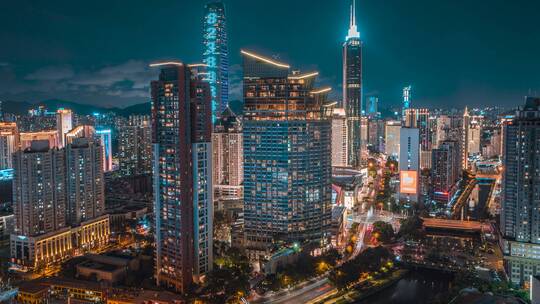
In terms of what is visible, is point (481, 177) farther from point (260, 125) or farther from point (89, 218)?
point (89, 218)

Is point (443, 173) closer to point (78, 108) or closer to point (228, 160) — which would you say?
point (228, 160)

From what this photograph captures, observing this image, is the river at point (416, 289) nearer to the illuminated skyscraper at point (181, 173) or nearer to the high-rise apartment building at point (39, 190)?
the illuminated skyscraper at point (181, 173)

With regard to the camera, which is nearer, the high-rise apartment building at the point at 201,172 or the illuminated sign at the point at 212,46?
the high-rise apartment building at the point at 201,172

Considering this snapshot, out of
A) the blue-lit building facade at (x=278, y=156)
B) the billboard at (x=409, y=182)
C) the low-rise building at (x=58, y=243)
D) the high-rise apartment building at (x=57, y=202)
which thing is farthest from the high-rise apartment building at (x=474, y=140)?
the low-rise building at (x=58, y=243)

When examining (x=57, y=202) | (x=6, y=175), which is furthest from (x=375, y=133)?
(x=57, y=202)

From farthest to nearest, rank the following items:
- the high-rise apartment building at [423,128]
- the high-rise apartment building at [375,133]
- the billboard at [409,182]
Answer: the high-rise apartment building at [375,133] < the high-rise apartment building at [423,128] < the billboard at [409,182]

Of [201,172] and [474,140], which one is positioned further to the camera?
[474,140]

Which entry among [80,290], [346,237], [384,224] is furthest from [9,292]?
[384,224]
